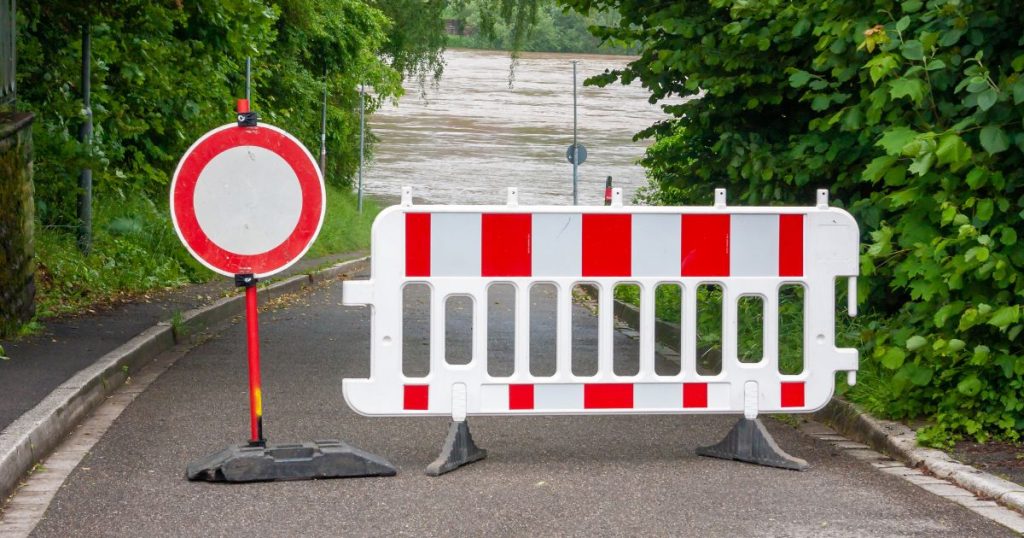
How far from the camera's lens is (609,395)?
265 inches

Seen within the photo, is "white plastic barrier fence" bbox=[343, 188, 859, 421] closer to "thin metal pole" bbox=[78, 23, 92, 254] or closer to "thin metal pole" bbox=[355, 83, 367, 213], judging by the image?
"thin metal pole" bbox=[78, 23, 92, 254]

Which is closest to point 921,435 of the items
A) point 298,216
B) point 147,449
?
point 298,216

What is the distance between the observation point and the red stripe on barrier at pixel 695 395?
6781 mm

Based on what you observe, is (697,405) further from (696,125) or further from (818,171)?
(696,125)

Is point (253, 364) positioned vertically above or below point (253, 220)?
below

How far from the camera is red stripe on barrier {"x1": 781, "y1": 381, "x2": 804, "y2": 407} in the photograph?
22.6ft

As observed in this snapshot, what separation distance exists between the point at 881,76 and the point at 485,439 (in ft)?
8.98

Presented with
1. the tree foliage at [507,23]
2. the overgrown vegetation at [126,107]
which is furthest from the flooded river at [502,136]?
the tree foliage at [507,23]

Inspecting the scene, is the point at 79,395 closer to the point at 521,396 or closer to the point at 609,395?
the point at 521,396

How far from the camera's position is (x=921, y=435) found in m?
6.85

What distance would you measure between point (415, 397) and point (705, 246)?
61.9 inches

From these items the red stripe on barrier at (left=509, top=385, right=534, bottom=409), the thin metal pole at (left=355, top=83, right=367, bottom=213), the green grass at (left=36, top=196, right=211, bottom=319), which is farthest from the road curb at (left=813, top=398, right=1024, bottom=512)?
the thin metal pole at (left=355, top=83, right=367, bottom=213)

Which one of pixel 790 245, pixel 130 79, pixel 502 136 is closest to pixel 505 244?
pixel 790 245

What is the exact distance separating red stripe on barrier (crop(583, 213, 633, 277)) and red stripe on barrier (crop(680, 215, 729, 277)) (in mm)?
267
